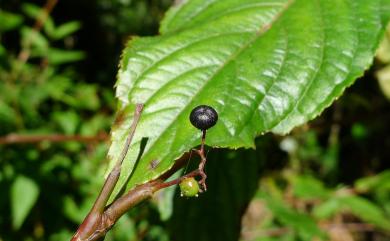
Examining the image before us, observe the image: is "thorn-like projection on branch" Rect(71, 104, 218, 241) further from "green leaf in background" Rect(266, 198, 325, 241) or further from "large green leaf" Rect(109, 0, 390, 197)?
"green leaf in background" Rect(266, 198, 325, 241)

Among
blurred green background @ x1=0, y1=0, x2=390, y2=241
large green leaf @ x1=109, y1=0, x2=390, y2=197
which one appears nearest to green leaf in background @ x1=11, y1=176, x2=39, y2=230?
blurred green background @ x1=0, y1=0, x2=390, y2=241

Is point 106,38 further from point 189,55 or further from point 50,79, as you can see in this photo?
point 189,55

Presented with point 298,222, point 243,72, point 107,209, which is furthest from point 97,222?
point 298,222

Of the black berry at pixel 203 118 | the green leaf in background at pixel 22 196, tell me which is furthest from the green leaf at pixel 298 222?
the black berry at pixel 203 118

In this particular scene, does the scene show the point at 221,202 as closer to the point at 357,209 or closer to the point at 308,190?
the point at 357,209

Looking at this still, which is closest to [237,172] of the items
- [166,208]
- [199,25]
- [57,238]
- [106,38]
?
[166,208]

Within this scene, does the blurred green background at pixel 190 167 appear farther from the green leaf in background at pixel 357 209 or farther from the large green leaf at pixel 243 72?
the large green leaf at pixel 243 72
